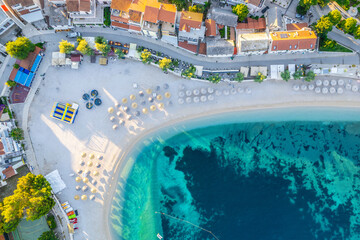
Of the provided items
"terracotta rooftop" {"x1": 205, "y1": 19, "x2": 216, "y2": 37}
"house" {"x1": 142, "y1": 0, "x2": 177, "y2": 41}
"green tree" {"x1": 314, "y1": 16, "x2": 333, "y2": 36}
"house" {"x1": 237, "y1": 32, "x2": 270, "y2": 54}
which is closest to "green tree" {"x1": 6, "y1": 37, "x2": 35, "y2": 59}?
"house" {"x1": 142, "y1": 0, "x2": 177, "y2": 41}

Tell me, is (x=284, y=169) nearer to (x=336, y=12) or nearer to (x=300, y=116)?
(x=300, y=116)

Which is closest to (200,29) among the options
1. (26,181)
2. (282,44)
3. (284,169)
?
(282,44)

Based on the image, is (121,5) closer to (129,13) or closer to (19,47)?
(129,13)

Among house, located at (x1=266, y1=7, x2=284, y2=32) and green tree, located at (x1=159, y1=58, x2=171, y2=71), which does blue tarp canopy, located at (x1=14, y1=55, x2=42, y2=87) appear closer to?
green tree, located at (x1=159, y1=58, x2=171, y2=71)

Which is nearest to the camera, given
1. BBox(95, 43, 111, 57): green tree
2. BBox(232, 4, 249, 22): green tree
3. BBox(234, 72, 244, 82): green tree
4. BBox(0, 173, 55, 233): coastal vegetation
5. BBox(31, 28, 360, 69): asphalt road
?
BBox(0, 173, 55, 233): coastal vegetation

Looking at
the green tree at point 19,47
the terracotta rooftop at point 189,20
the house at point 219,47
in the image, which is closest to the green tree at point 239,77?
the house at point 219,47
